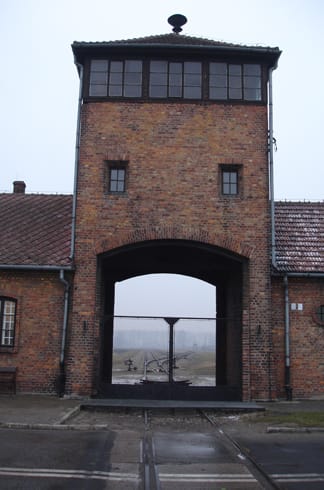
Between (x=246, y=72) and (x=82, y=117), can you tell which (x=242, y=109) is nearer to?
(x=246, y=72)

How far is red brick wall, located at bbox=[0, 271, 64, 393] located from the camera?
1559cm

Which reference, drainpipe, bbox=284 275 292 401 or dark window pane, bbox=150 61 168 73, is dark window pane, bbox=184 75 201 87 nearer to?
dark window pane, bbox=150 61 168 73

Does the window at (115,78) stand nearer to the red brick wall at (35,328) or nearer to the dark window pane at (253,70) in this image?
the dark window pane at (253,70)

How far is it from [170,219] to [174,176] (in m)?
1.33

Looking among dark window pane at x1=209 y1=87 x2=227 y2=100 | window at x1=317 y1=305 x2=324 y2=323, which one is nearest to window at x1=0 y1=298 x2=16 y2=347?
dark window pane at x1=209 y1=87 x2=227 y2=100

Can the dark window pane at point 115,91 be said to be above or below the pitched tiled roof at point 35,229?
above

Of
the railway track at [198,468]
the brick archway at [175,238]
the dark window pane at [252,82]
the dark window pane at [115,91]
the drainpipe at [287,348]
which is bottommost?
the railway track at [198,468]

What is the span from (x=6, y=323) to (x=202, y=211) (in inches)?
264

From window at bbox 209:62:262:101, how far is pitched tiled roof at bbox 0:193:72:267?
6.54 meters

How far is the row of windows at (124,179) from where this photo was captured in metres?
16.3

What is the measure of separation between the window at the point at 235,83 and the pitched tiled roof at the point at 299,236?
4434mm

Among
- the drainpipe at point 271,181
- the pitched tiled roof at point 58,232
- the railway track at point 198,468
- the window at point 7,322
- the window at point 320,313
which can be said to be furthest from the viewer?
the pitched tiled roof at point 58,232

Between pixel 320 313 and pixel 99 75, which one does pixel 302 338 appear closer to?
pixel 320 313


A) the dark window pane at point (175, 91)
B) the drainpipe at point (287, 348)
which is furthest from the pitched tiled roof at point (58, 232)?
the dark window pane at point (175, 91)
